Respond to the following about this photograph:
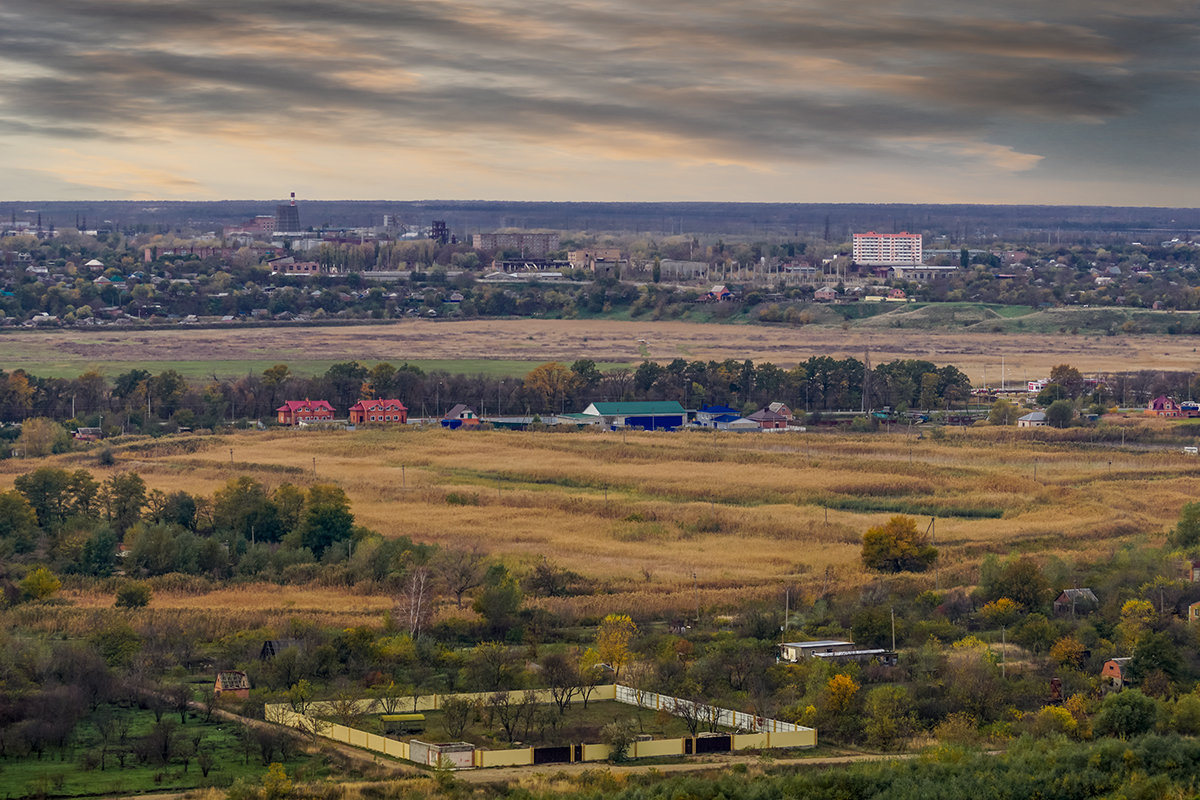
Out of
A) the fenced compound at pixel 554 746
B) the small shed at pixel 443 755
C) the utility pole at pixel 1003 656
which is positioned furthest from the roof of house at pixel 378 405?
the small shed at pixel 443 755

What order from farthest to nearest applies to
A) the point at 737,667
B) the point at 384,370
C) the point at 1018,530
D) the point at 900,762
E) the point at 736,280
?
1. the point at 736,280
2. the point at 384,370
3. the point at 1018,530
4. the point at 737,667
5. the point at 900,762

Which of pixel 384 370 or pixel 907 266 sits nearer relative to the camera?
pixel 384 370

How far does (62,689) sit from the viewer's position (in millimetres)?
18812

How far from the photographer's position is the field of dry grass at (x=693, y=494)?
27281mm

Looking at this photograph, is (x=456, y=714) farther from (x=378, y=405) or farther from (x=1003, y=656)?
(x=378, y=405)

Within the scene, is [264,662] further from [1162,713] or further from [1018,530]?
[1018,530]

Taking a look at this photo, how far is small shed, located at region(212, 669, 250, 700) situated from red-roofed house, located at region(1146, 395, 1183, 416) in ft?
116

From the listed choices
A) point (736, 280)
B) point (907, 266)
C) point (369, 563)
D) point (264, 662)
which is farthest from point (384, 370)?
point (907, 266)

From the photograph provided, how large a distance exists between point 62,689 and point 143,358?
4270cm

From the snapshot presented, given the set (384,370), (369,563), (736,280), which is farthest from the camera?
(736,280)

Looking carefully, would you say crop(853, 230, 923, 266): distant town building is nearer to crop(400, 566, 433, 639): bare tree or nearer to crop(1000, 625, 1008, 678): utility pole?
crop(400, 566, 433, 639): bare tree

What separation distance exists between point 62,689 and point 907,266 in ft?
338

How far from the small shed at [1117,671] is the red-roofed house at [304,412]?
2993 cm

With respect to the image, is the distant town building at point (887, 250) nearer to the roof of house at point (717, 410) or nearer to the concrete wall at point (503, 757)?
the roof of house at point (717, 410)
